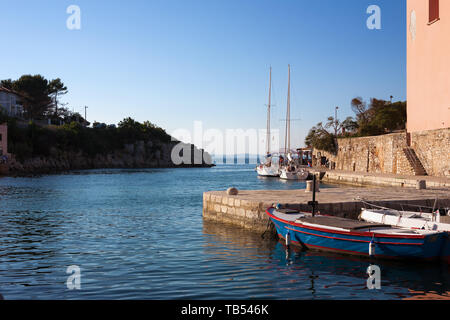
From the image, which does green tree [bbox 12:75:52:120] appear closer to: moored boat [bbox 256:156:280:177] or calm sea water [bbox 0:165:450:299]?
moored boat [bbox 256:156:280:177]

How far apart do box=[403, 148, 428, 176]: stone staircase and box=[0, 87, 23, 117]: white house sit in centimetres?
7110

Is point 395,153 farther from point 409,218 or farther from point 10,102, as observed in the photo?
point 10,102

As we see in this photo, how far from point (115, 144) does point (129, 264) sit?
11116cm

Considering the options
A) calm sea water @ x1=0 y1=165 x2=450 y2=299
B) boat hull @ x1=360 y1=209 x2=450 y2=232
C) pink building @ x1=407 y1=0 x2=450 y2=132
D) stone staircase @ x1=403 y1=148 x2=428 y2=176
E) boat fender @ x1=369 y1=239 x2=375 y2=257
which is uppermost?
pink building @ x1=407 y1=0 x2=450 y2=132

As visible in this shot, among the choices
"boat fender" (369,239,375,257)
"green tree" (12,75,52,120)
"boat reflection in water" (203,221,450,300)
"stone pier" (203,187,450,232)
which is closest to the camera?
"boat reflection in water" (203,221,450,300)

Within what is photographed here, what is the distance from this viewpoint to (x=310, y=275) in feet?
34.0

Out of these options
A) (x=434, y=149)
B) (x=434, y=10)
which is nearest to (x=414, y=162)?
(x=434, y=149)

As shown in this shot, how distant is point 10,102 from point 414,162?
77.0 meters

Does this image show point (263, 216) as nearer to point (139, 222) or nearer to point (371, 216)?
point (371, 216)

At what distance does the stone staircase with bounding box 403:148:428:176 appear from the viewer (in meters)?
34.8

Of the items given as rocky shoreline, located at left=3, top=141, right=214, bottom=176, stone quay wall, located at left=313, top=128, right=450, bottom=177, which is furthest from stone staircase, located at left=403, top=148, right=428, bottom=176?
rocky shoreline, located at left=3, top=141, right=214, bottom=176

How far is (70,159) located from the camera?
9638cm

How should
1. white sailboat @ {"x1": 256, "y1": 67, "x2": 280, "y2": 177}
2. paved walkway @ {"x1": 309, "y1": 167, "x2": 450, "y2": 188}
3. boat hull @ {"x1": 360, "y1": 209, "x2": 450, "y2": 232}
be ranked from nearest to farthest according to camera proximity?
boat hull @ {"x1": 360, "y1": 209, "x2": 450, "y2": 232} → paved walkway @ {"x1": 309, "y1": 167, "x2": 450, "y2": 188} → white sailboat @ {"x1": 256, "y1": 67, "x2": 280, "y2": 177}
